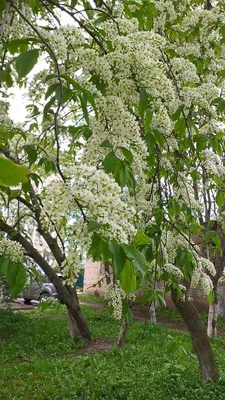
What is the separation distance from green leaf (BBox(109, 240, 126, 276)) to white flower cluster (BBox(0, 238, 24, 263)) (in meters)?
0.59

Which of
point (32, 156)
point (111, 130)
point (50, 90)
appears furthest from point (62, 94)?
point (32, 156)

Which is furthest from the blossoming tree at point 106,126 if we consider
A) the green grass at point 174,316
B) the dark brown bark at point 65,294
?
the green grass at point 174,316

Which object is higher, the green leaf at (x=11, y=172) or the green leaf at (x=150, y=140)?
the green leaf at (x=150, y=140)

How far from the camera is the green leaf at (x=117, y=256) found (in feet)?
3.44

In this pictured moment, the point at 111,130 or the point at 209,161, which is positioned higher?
the point at 209,161

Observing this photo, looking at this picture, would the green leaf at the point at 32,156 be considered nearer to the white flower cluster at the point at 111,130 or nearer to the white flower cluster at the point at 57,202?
the white flower cluster at the point at 111,130

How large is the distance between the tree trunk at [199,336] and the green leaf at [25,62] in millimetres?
2442

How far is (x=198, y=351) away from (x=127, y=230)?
3.05m

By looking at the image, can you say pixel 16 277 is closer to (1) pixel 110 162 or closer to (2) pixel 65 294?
(1) pixel 110 162

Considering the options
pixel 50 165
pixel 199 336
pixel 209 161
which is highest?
pixel 209 161

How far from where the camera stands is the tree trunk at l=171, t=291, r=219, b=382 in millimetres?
3559

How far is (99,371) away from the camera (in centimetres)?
479

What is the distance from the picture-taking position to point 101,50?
6.60 ft

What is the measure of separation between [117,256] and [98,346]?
6.34 m
